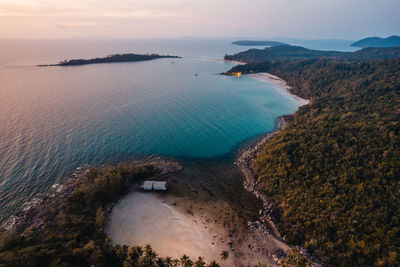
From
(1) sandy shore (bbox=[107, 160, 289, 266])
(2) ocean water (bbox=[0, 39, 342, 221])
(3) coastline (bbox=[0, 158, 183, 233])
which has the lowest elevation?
(1) sandy shore (bbox=[107, 160, 289, 266])

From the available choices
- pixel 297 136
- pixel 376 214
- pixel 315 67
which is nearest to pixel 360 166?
pixel 376 214

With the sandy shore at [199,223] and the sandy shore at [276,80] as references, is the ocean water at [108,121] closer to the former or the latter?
the sandy shore at [276,80]

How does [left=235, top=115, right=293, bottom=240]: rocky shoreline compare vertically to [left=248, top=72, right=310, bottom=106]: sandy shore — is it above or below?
below

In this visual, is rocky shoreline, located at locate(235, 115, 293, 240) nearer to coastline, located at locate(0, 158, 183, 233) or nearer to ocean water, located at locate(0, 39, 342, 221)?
ocean water, located at locate(0, 39, 342, 221)

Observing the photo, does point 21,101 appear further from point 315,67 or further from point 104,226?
point 315,67

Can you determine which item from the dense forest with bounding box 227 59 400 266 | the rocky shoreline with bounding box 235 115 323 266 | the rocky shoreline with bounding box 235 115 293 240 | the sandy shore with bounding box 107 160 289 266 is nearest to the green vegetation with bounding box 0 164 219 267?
the sandy shore with bounding box 107 160 289 266

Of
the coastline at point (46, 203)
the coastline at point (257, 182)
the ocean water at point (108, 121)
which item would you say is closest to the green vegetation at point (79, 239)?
the coastline at point (46, 203)

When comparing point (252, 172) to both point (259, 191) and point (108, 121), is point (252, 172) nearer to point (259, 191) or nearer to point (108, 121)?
point (259, 191)
